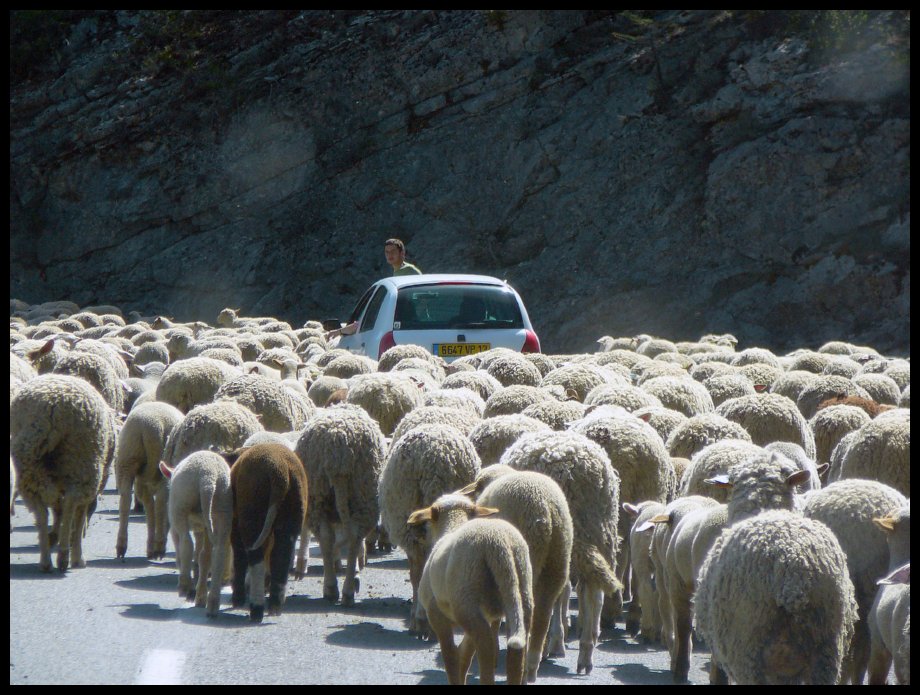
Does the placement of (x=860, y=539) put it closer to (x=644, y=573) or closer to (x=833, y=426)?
(x=644, y=573)

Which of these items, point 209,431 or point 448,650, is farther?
point 209,431

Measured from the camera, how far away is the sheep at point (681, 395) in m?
10.2

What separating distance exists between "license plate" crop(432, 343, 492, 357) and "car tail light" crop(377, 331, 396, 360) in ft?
1.72

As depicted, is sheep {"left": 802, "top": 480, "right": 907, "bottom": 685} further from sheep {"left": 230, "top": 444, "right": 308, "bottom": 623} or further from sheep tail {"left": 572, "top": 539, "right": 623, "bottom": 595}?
sheep {"left": 230, "top": 444, "right": 308, "bottom": 623}

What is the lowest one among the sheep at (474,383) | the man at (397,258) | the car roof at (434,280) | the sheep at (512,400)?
the sheep at (512,400)

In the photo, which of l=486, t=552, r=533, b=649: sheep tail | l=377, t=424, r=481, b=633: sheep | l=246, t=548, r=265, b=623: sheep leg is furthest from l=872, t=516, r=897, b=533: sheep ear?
l=246, t=548, r=265, b=623: sheep leg

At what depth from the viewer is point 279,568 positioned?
6879 millimetres

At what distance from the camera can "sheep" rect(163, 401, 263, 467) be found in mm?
7984

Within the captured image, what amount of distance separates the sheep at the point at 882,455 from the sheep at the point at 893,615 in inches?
64.7

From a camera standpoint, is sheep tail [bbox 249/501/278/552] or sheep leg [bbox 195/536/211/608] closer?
sheep tail [bbox 249/501/278/552]

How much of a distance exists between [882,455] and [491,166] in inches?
1010

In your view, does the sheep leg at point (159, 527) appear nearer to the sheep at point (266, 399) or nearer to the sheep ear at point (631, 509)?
the sheep at point (266, 399)

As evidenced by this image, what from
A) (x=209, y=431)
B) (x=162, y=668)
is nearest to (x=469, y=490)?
(x=162, y=668)

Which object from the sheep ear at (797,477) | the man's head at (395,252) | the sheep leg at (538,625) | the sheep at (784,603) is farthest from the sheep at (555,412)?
the man's head at (395,252)
